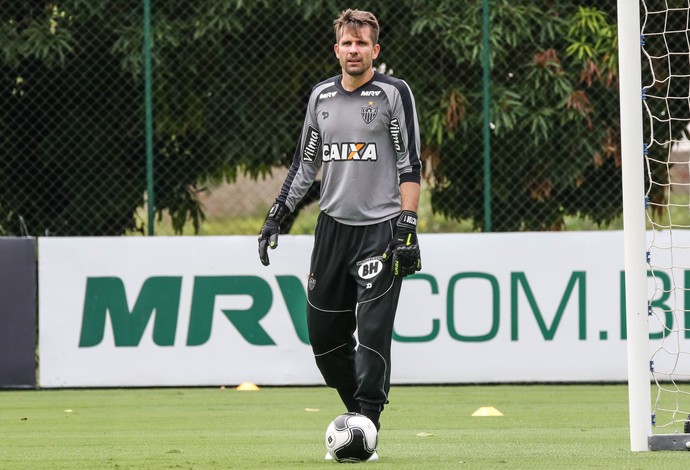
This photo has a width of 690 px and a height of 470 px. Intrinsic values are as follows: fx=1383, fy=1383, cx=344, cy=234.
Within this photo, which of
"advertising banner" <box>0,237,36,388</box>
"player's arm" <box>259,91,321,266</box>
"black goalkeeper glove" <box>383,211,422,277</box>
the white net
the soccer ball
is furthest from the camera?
"advertising banner" <box>0,237,36,388</box>

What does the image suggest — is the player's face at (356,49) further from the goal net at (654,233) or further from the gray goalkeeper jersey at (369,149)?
the goal net at (654,233)

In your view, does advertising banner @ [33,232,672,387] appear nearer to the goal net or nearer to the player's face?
the goal net

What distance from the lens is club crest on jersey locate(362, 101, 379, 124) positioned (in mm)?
6590

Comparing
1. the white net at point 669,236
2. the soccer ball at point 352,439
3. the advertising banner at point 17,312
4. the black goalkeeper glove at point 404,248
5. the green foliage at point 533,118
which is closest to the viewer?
the soccer ball at point 352,439

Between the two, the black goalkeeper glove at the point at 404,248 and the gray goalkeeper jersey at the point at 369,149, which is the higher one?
the gray goalkeeper jersey at the point at 369,149

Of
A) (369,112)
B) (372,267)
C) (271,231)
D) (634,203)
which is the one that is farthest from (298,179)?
(634,203)

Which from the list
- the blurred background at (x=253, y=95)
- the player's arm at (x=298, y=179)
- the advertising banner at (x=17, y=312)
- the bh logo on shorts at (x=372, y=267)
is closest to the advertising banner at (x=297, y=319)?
the advertising banner at (x=17, y=312)

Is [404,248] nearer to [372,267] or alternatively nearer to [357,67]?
[372,267]

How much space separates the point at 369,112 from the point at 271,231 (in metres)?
0.79

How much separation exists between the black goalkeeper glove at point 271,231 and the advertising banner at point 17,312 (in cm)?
469

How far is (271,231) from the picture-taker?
6871 millimetres

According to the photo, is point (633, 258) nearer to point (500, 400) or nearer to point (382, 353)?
point (382, 353)

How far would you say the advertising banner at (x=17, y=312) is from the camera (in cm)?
1101

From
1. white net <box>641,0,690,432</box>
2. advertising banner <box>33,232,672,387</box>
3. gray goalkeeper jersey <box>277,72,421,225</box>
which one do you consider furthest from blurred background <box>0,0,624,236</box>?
gray goalkeeper jersey <box>277,72,421,225</box>
